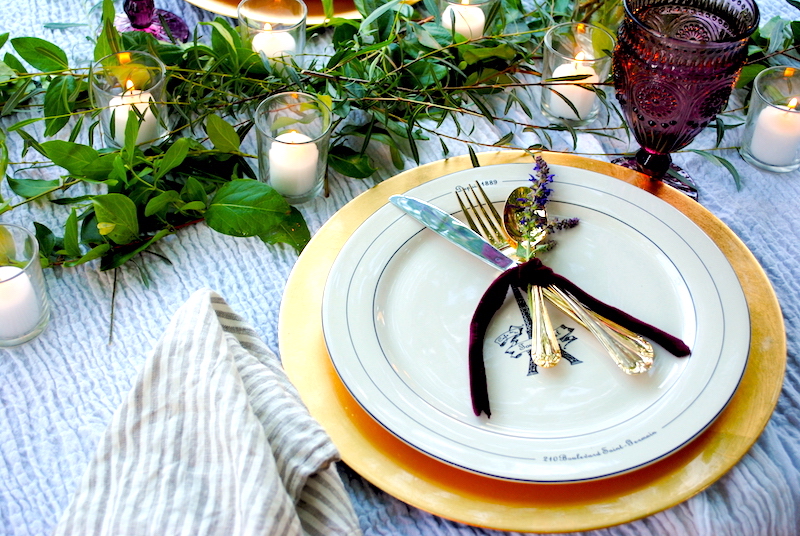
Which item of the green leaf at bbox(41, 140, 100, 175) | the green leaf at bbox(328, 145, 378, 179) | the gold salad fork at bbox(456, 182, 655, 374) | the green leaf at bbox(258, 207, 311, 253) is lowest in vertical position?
the gold salad fork at bbox(456, 182, 655, 374)

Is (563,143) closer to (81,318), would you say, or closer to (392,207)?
(392,207)

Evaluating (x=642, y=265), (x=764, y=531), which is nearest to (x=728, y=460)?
(x=764, y=531)

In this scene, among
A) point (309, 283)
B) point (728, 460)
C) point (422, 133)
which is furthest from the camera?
point (422, 133)

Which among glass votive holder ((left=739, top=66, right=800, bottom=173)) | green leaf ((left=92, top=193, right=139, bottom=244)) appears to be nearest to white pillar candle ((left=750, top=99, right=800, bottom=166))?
glass votive holder ((left=739, top=66, right=800, bottom=173))

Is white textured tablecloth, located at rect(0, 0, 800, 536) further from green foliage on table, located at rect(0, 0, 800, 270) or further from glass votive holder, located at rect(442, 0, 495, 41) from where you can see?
glass votive holder, located at rect(442, 0, 495, 41)

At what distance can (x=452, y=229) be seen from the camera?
621mm

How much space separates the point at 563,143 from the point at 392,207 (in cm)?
23

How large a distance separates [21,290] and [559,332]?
1.32 feet

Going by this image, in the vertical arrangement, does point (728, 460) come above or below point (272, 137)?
below

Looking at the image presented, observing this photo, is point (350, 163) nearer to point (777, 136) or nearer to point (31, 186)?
point (31, 186)

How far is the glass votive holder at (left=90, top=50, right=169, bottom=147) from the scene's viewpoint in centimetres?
68

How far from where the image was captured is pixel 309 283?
60 cm

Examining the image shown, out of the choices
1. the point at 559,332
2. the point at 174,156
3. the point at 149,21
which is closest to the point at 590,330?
the point at 559,332

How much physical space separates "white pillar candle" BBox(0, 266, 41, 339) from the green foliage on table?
0.06 metres
